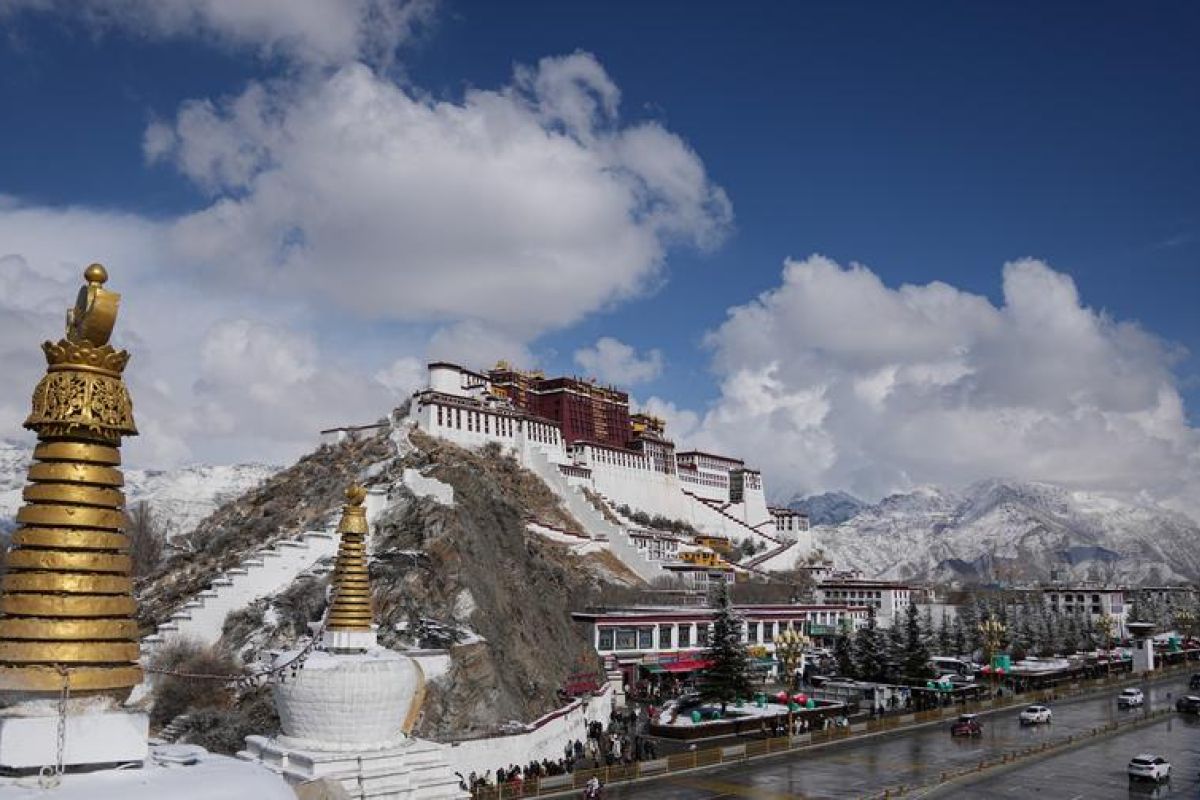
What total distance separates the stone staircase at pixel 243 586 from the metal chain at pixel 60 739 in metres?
36.9

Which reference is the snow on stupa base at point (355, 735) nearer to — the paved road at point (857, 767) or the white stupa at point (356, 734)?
the white stupa at point (356, 734)

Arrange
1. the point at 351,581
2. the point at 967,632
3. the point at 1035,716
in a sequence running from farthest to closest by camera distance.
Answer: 1. the point at 967,632
2. the point at 1035,716
3. the point at 351,581

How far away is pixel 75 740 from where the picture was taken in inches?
424

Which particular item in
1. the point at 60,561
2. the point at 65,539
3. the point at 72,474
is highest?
the point at 72,474

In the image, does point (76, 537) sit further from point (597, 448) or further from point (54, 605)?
point (597, 448)

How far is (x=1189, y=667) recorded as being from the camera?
8612cm

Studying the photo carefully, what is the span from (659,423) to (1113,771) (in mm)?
118418

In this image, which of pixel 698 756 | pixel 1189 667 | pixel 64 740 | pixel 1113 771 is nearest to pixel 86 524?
pixel 64 740

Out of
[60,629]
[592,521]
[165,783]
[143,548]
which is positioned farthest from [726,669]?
[143,548]

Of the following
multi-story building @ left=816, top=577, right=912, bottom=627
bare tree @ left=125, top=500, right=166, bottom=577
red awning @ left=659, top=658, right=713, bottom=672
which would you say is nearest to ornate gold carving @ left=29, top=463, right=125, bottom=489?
red awning @ left=659, top=658, right=713, bottom=672

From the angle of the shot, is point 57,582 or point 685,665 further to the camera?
point 685,665

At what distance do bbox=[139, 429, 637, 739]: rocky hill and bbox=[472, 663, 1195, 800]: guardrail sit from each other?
5.06 meters

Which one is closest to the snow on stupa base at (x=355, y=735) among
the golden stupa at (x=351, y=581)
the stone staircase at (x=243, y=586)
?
the golden stupa at (x=351, y=581)

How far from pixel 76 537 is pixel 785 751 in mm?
37657
